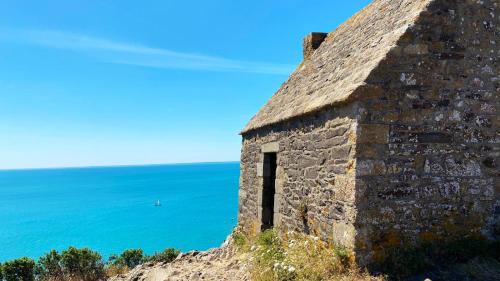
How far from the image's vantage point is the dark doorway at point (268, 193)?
9883 mm

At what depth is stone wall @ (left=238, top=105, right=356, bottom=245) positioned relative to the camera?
5984 millimetres

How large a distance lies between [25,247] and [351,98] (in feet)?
154

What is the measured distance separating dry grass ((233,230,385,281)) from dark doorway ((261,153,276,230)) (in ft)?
4.32

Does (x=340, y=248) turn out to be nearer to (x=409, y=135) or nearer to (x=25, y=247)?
(x=409, y=135)

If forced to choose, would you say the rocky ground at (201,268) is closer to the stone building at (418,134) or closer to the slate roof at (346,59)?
the stone building at (418,134)

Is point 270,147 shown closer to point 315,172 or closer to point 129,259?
point 315,172

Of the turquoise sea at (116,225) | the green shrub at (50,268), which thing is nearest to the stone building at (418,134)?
the green shrub at (50,268)

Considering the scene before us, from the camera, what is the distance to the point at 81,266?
13859 millimetres

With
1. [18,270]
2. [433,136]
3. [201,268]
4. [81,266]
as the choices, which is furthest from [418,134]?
[18,270]

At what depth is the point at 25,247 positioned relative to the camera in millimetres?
43375

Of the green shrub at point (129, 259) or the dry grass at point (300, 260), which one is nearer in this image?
the dry grass at point (300, 260)

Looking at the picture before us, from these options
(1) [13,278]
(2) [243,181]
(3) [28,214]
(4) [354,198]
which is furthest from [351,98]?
(3) [28,214]

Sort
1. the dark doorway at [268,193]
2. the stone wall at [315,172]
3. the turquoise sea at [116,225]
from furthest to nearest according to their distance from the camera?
1. the turquoise sea at [116,225]
2. the dark doorway at [268,193]
3. the stone wall at [315,172]

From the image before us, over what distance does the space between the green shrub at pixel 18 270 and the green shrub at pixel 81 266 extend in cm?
104
